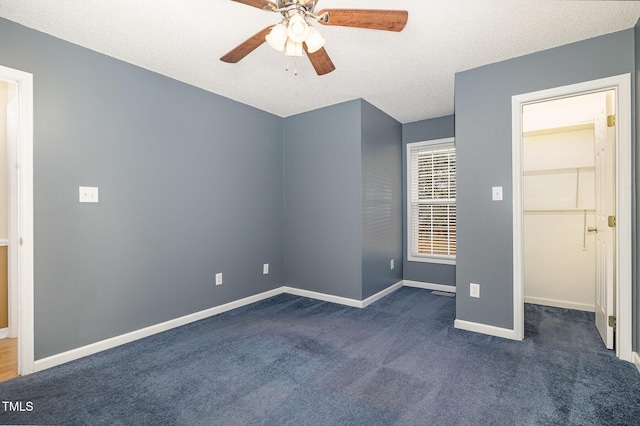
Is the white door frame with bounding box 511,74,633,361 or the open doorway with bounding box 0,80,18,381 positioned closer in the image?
the white door frame with bounding box 511,74,633,361

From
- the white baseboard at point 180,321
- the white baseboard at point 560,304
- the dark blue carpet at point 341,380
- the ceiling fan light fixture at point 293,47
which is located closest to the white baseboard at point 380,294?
the white baseboard at point 180,321

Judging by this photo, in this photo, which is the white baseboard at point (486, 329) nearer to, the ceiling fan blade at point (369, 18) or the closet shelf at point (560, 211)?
the closet shelf at point (560, 211)

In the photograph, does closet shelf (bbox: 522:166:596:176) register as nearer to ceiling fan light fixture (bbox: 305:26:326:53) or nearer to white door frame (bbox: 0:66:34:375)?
ceiling fan light fixture (bbox: 305:26:326:53)

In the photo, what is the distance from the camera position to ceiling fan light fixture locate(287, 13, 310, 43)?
163cm

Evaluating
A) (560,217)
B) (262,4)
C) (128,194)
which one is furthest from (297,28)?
(560,217)

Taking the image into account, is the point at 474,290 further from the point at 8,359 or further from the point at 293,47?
the point at 8,359

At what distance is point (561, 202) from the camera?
141 inches

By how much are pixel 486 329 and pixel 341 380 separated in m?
1.56

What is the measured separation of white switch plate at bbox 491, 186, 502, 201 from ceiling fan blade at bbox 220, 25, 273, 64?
2274 mm

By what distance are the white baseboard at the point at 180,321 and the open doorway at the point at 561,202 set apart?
1802mm

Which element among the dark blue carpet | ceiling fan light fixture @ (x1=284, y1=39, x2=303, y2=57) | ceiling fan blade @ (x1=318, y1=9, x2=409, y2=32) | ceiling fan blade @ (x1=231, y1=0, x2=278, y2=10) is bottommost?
the dark blue carpet

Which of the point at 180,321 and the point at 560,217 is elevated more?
the point at 560,217

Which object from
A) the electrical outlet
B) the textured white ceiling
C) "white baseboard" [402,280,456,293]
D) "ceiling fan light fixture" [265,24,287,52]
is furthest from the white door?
"ceiling fan light fixture" [265,24,287,52]

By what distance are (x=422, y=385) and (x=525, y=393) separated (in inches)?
24.0
